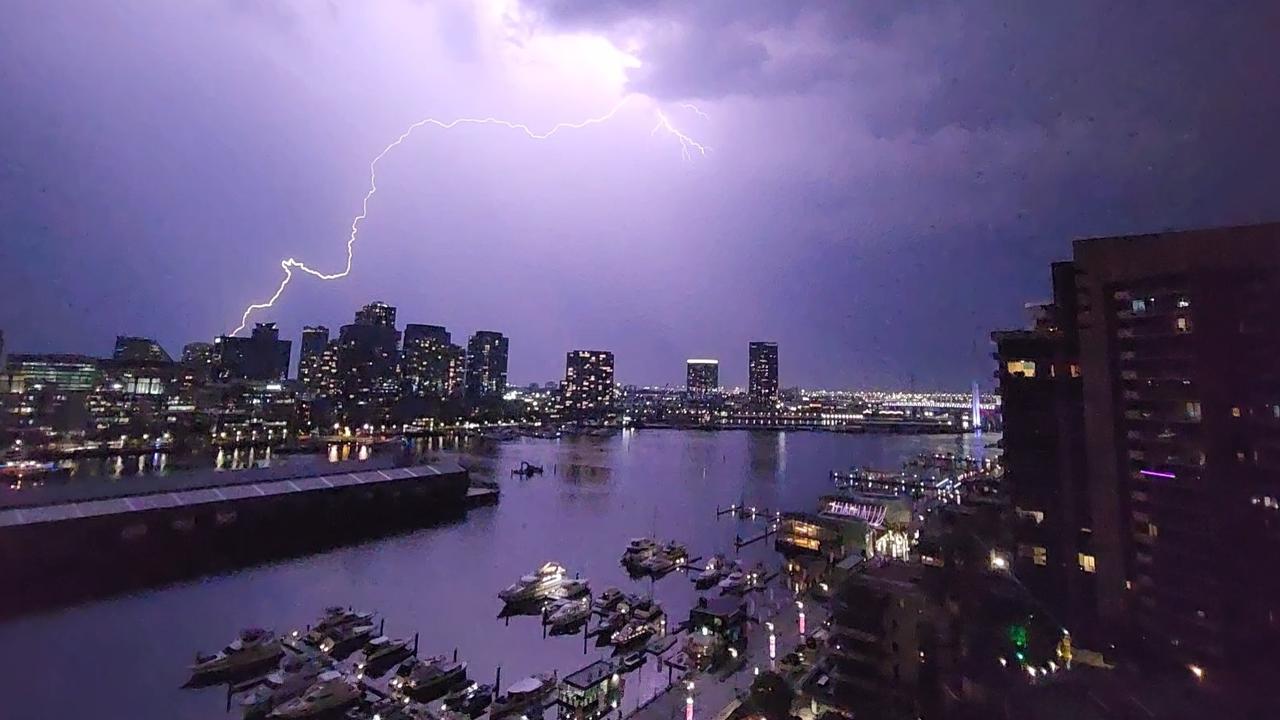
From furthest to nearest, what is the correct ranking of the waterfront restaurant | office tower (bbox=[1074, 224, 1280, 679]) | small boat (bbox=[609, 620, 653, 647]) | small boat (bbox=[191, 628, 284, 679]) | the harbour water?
small boat (bbox=[609, 620, 653, 647])
small boat (bbox=[191, 628, 284, 679])
the harbour water
the waterfront restaurant
office tower (bbox=[1074, 224, 1280, 679])

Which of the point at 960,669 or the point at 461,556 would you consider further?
the point at 461,556

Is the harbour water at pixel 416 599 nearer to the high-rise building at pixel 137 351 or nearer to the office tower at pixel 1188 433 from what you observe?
the office tower at pixel 1188 433

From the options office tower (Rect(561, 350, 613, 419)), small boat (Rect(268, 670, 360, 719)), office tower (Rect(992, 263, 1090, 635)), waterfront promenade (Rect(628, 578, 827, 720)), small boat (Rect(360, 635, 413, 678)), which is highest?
office tower (Rect(561, 350, 613, 419))

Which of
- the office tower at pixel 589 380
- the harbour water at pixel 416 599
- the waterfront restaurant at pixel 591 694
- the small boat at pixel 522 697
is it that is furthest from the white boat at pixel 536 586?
the office tower at pixel 589 380

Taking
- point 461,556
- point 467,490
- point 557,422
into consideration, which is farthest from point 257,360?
point 461,556

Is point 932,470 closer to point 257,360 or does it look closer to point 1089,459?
point 1089,459

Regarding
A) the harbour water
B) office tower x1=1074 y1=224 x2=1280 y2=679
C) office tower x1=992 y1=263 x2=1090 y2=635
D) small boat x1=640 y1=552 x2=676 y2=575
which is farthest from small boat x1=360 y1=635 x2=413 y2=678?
office tower x1=1074 y1=224 x2=1280 y2=679

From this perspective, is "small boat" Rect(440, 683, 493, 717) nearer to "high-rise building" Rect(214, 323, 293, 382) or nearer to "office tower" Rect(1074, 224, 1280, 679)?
"office tower" Rect(1074, 224, 1280, 679)
